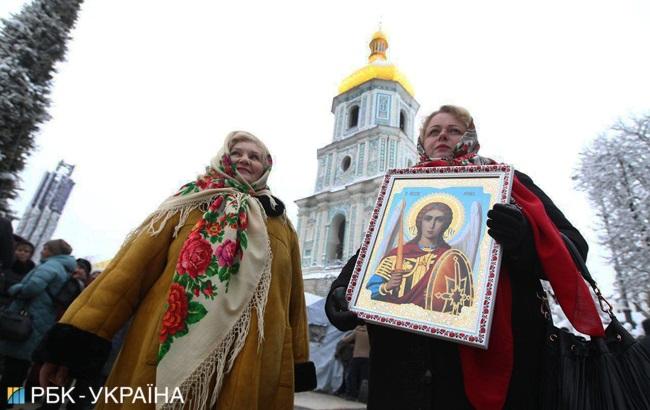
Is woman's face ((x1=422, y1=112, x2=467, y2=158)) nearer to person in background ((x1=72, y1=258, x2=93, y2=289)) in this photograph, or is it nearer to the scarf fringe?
the scarf fringe

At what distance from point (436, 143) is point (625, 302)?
12.2 m

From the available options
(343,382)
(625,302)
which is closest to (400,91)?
(625,302)

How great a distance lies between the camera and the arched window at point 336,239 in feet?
66.5

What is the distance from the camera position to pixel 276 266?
82.8 inches

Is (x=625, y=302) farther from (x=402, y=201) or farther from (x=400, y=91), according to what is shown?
(x=400, y=91)

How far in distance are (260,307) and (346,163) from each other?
69.1 ft

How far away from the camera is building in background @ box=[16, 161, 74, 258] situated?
26.4 metres

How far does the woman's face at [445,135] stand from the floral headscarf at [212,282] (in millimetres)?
1033

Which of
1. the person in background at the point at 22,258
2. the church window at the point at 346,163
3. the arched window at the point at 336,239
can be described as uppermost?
the church window at the point at 346,163

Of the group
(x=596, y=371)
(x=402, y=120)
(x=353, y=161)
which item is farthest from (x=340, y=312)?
(x=402, y=120)

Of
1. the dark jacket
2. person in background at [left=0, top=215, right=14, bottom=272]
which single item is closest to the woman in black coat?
the dark jacket

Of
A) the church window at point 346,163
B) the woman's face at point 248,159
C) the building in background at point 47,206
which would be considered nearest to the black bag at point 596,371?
the woman's face at point 248,159

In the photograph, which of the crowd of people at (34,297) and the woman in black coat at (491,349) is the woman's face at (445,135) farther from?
the crowd of people at (34,297)

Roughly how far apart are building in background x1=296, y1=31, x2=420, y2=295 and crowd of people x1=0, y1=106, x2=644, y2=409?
15974 millimetres
